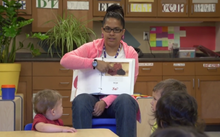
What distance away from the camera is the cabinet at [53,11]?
4.30 meters

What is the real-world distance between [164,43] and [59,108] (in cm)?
322

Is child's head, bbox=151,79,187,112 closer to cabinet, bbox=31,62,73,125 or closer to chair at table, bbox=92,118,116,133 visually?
chair at table, bbox=92,118,116,133

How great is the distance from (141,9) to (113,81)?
246cm

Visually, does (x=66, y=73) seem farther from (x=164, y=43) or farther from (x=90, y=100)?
(x=90, y=100)

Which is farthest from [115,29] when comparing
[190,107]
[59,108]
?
[190,107]

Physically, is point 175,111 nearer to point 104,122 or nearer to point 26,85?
point 104,122

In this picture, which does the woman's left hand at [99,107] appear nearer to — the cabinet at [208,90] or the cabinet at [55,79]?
the cabinet at [55,79]

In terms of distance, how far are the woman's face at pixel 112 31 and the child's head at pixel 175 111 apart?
3.00 feet

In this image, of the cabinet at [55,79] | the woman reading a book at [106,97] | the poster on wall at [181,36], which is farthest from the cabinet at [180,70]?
the woman reading a book at [106,97]

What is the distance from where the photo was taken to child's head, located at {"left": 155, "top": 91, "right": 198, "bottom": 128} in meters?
1.35

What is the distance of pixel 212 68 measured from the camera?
432 centimetres

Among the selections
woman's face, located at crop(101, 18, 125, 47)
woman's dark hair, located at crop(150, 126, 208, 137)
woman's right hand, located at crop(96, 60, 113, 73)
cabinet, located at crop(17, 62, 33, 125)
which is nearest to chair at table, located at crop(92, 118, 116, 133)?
woman's right hand, located at crop(96, 60, 113, 73)

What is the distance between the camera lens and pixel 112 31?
2.23 meters

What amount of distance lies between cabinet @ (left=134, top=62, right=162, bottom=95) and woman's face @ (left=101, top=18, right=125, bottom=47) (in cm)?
202
